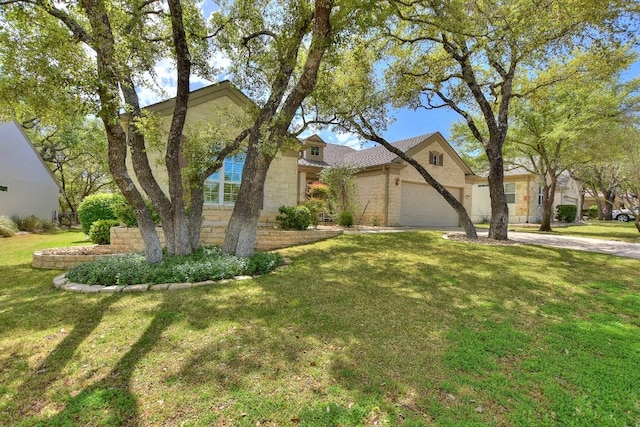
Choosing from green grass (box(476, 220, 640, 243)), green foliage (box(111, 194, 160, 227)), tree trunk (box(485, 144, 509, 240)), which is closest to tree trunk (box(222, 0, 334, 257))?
green foliage (box(111, 194, 160, 227))

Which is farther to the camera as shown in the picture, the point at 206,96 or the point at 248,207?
the point at 206,96

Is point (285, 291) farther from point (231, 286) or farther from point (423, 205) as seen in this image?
point (423, 205)

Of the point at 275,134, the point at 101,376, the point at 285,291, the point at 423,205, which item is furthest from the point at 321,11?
the point at 423,205

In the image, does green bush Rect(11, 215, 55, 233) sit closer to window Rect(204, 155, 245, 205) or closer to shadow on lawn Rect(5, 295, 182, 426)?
window Rect(204, 155, 245, 205)

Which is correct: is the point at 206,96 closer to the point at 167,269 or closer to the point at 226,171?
the point at 226,171

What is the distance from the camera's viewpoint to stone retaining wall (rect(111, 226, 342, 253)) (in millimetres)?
8859

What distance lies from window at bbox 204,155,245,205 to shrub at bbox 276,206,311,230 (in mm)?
2255

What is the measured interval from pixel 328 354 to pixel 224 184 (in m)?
9.99

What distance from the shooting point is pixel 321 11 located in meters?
6.67

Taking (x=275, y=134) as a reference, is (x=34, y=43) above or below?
above

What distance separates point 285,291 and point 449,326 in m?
2.63

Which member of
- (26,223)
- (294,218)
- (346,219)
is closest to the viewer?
(294,218)

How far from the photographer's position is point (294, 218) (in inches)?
438

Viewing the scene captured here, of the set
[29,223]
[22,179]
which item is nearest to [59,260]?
[29,223]
